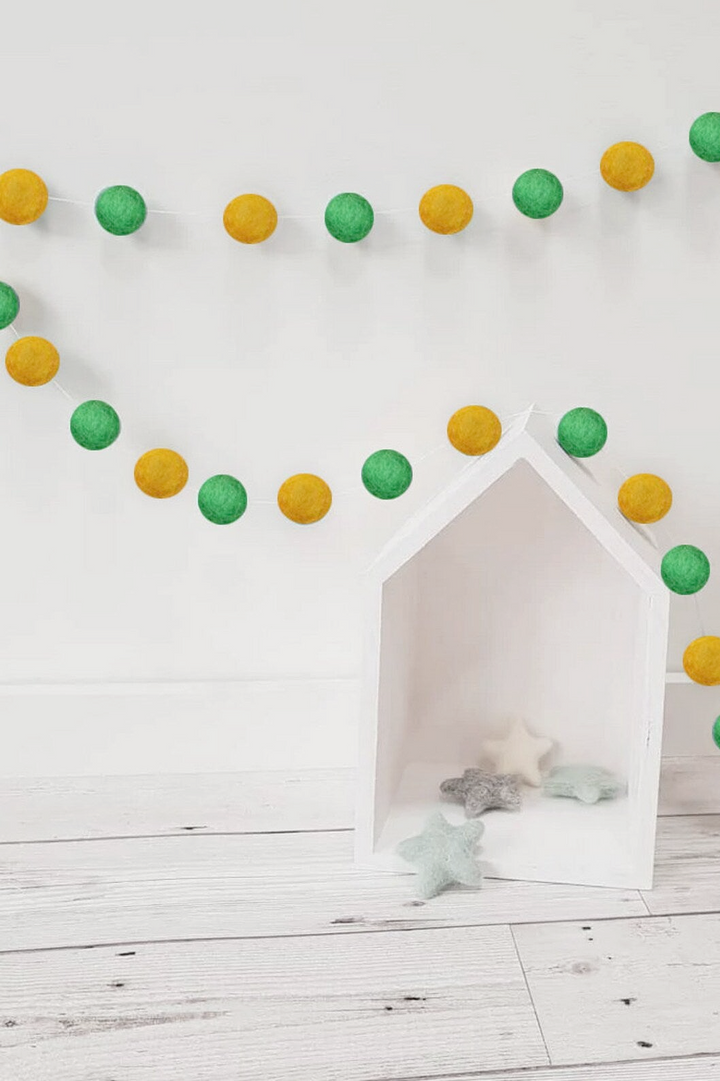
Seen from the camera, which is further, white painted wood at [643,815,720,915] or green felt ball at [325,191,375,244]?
green felt ball at [325,191,375,244]

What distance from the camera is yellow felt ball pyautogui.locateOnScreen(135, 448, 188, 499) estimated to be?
39.5 inches

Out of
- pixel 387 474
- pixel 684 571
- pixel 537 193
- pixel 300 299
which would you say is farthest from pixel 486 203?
pixel 684 571

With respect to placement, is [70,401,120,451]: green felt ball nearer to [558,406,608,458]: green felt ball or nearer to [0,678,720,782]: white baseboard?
[0,678,720,782]: white baseboard

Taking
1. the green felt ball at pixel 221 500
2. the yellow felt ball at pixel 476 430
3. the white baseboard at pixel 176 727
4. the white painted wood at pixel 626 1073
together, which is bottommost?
the white painted wood at pixel 626 1073

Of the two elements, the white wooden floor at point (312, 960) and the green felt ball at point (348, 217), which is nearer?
the white wooden floor at point (312, 960)

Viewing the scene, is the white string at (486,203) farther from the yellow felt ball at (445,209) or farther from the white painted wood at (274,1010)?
the white painted wood at (274,1010)

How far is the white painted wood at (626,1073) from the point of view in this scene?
2.33ft

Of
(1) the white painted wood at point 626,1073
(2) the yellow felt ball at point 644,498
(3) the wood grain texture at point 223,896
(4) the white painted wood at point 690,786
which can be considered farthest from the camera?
(4) the white painted wood at point 690,786

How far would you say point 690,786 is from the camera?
44.8 inches

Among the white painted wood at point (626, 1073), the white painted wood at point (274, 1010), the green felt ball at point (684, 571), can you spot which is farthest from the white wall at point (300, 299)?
the white painted wood at point (626, 1073)

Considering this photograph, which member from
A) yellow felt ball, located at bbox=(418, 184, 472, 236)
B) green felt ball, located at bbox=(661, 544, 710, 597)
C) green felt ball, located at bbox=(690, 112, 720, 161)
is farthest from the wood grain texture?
green felt ball, located at bbox=(690, 112, 720, 161)

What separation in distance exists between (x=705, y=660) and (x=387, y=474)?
A: 1.05 ft

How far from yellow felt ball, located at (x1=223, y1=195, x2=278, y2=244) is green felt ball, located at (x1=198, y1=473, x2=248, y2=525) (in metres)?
0.23

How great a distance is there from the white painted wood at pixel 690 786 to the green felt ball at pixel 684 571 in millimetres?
266
